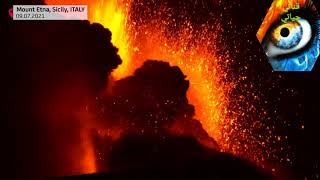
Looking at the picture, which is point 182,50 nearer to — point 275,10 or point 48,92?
point 275,10

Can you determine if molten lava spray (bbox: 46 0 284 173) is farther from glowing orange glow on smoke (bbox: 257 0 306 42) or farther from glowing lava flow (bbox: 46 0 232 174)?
glowing orange glow on smoke (bbox: 257 0 306 42)

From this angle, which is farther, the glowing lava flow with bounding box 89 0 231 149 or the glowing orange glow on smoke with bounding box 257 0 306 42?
the glowing lava flow with bounding box 89 0 231 149

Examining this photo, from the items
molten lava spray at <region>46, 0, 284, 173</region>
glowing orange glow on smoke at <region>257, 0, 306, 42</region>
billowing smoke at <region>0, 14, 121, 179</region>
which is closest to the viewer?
glowing orange glow on smoke at <region>257, 0, 306, 42</region>

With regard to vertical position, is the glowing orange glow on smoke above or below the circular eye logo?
above

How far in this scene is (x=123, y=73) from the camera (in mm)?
8938

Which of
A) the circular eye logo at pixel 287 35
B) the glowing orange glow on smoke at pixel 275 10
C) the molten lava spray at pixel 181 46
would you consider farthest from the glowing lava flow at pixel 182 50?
the circular eye logo at pixel 287 35

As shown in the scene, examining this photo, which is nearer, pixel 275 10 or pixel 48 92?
pixel 275 10

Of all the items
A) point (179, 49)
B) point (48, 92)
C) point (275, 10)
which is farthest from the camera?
point (179, 49)

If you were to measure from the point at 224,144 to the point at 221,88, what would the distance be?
119 centimetres

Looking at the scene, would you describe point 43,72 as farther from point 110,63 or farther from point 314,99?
point 314,99

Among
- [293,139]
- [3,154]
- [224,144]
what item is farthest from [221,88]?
[3,154]

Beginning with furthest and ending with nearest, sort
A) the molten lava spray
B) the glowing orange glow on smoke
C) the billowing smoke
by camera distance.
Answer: the molten lava spray < the billowing smoke < the glowing orange glow on smoke

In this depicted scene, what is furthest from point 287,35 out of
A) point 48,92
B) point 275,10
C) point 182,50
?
point 48,92

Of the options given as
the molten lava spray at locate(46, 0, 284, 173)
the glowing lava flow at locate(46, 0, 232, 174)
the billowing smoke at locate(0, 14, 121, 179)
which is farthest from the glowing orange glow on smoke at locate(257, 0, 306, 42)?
the billowing smoke at locate(0, 14, 121, 179)
